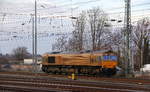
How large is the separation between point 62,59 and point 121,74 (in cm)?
874

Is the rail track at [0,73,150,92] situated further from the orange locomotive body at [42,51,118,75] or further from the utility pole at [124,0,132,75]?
the orange locomotive body at [42,51,118,75]

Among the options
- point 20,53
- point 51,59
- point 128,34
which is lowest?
point 20,53

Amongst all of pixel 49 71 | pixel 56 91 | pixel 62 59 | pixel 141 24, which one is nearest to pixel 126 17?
pixel 62 59

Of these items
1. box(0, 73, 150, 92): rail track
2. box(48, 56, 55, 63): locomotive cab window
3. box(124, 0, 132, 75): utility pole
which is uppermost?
box(124, 0, 132, 75): utility pole

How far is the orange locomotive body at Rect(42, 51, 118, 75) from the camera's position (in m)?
44.8

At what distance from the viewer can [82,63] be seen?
46.9 metres

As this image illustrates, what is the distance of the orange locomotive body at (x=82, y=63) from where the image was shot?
147ft

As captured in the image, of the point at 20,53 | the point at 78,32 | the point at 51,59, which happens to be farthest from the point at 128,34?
the point at 20,53

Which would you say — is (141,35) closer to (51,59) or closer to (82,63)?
(51,59)

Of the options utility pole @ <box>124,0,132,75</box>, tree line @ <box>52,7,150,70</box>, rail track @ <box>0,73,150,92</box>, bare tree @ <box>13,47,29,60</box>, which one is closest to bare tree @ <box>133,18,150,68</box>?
tree line @ <box>52,7,150,70</box>

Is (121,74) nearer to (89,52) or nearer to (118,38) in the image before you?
(89,52)

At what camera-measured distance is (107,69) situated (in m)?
44.6

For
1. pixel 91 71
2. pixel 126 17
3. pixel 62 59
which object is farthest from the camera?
pixel 62 59

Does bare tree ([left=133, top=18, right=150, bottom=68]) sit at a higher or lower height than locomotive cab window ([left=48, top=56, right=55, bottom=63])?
higher
